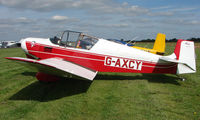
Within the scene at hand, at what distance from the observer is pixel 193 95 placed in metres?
4.56

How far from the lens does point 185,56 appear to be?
5.66 metres

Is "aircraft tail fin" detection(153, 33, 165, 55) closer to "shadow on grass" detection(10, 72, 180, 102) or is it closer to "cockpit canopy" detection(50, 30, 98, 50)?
"shadow on grass" detection(10, 72, 180, 102)

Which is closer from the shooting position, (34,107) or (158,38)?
(34,107)

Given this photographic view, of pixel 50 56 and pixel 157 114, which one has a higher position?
pixel 50 56

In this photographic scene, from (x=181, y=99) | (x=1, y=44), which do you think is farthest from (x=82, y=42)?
(x=1, y=44)

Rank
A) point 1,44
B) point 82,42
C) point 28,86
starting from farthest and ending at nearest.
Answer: point 1,44, point 82,42, point 28,86

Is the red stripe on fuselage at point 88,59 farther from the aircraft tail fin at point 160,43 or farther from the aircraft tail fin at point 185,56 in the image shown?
the aircraft tail fin at point 160,43

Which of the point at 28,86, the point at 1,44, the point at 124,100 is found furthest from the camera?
the point at 1,44

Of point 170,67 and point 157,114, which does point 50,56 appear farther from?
point 170,67

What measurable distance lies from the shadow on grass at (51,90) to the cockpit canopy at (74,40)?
1.33m

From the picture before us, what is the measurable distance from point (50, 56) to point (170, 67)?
14.2 feet

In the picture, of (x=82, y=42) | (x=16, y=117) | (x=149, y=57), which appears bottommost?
(x=16, y=117)

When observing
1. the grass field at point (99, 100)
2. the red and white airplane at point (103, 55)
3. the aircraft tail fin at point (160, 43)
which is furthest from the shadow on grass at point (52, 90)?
the aircraft tail fin at point (160, 43)

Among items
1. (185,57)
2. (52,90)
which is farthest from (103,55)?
(185,57)
